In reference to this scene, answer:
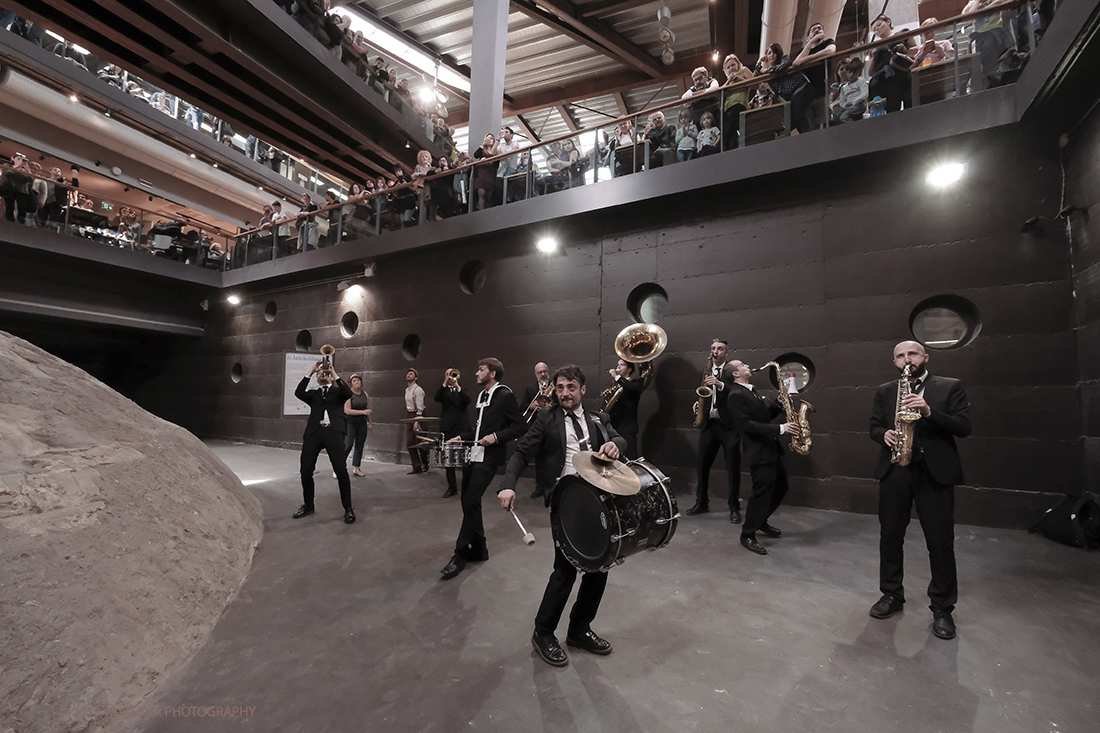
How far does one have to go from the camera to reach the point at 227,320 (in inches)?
503

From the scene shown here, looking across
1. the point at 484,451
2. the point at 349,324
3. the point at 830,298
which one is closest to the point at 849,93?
the point at 830,298

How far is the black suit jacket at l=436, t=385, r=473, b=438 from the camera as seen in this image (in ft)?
21.3

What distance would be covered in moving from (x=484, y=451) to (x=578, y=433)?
1413 mm

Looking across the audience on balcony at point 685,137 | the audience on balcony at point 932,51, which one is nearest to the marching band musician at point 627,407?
the audience on balcony at point 685,137

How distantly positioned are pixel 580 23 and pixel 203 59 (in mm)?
7730

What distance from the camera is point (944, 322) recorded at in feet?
18.0

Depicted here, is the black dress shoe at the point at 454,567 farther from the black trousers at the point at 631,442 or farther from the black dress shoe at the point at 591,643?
the black trousers at the point at 631,442

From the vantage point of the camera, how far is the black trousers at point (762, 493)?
429 cm

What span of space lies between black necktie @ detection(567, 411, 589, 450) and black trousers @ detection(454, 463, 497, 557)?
1328mm

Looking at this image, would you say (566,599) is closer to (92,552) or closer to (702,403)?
(92,552)

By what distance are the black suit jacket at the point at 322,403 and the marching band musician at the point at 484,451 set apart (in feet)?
6.79

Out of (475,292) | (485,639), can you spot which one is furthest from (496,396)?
(475,292)

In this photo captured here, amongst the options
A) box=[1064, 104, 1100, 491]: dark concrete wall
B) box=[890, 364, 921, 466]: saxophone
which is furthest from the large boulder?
box=[1064, 104, 1100, 491]: dark concrete wall

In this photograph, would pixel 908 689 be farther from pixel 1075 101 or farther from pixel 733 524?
pixel 1075 101
